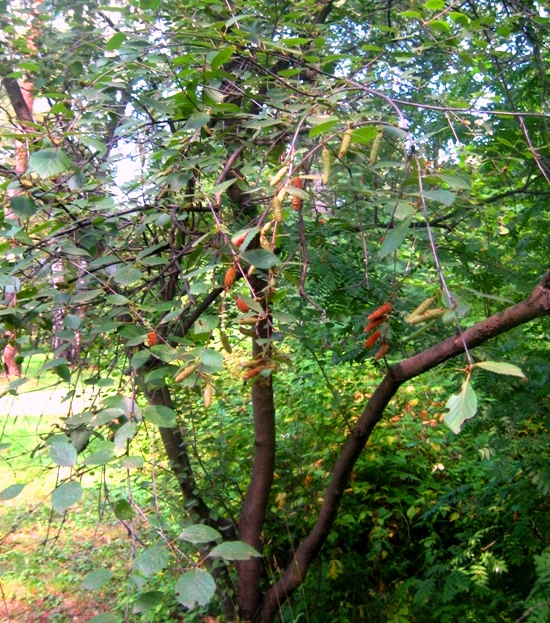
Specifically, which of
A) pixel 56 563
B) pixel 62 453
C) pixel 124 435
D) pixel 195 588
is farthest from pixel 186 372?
pixel 56 563

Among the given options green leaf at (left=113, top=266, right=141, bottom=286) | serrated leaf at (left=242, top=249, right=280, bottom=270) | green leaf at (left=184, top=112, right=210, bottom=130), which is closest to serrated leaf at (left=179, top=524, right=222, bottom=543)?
serrated leaf at (left=242, top=249, right=280, bottom=270)

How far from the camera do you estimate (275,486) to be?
326 centimetres

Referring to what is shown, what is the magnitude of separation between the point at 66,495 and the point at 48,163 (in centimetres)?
69

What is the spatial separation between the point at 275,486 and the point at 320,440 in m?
0.42

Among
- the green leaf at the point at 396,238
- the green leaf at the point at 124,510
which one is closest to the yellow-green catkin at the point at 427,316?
the green leaf at the point at 396,238

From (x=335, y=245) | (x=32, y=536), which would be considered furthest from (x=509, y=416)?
(x=32, y=536)

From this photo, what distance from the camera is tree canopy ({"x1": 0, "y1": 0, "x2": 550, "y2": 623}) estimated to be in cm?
122

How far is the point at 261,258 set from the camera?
120 cm

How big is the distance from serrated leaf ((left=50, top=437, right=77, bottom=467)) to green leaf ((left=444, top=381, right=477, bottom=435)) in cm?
63

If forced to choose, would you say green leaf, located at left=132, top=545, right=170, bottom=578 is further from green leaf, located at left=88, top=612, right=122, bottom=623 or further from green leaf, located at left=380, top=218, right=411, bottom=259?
green leaf, located at left=380, top=218, right=411, bottom=259

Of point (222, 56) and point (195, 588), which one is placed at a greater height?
point (222, 56)

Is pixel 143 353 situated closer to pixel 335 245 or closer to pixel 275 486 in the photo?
pixel 335 245

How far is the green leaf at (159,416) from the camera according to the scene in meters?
1.11

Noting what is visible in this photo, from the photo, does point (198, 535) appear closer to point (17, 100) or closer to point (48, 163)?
point (48, 163)
